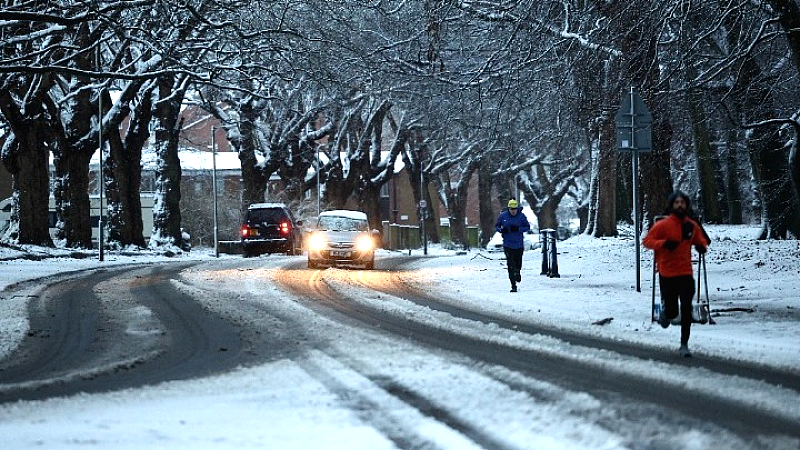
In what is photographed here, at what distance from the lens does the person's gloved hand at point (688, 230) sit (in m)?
12.5

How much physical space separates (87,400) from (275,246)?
128 ft

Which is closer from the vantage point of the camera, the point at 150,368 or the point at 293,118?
the point at 150,368

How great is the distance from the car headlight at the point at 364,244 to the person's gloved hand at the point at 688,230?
21.8 meters

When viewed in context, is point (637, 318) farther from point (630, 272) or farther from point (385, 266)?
point (385, 266)

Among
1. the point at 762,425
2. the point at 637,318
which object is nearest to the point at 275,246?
the point at 637,318

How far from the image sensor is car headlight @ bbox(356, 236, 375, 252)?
34062 mm

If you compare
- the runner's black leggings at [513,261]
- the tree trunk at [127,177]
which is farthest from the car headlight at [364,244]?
the tree trunk at [127,177]

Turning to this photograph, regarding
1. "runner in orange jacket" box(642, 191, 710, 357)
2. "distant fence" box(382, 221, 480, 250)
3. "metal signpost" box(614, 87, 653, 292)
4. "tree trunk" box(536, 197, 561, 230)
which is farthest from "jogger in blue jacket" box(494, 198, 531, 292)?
"tree trunk" box(536, 197, 561, 230)

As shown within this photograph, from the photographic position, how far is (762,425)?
315 inches

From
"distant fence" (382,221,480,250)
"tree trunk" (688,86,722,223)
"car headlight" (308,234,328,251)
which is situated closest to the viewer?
"car headlight" (308,234,328,251)

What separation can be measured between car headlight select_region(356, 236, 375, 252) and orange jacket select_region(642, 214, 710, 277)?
71.1 feet

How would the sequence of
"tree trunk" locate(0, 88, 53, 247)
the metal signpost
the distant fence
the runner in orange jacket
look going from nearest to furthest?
the runner in orange jacket
the metal signpost
"tree trunk" locate(0, 88, 53, 247)
the distant fence

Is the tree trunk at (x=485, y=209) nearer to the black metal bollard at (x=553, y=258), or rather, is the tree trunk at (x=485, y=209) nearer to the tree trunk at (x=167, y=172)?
the tree trunk at (x=167, y=172)

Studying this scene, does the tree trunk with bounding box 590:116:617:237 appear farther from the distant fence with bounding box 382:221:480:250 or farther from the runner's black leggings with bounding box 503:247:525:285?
the distant fence with bounding box 382:221:480:250
